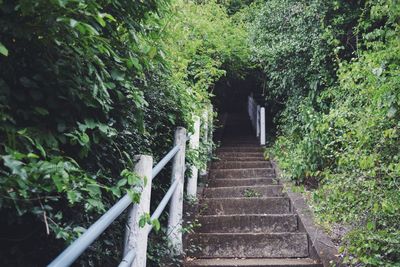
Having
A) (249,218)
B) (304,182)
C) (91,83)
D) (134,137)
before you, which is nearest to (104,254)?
(134,137)

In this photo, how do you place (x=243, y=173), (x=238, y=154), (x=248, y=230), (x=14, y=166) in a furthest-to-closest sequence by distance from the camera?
(x=238, y=154) → (x=243, y=173) → (x=248, y=230) → (x=14, y=166)

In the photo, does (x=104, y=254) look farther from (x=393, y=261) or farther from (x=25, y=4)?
(x=393, y=261)

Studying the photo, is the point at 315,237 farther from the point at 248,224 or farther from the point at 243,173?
the point at 243,173

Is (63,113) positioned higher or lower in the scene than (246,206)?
higher

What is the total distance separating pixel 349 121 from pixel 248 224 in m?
1.49

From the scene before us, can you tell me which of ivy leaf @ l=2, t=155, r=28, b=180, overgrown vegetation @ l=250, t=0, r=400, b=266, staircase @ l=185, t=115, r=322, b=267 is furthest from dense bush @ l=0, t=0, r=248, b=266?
overgrown vegetation @ l=250, t=0, r=400, b=266

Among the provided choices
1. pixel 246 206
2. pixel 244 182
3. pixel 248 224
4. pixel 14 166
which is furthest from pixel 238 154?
pixel 14 166

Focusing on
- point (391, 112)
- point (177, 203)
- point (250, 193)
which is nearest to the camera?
point (391, 112)

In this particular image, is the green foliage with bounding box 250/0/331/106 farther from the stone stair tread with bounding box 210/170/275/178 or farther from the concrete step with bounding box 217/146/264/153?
the stone stair tread with bounding box 210/170/275/178

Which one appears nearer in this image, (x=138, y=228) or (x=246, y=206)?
(x=138, y=228)

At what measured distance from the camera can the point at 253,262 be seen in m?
3.27

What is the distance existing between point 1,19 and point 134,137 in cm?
130

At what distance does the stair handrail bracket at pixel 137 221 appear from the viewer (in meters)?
1.20

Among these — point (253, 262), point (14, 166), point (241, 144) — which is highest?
point (241, 144)
